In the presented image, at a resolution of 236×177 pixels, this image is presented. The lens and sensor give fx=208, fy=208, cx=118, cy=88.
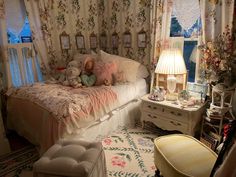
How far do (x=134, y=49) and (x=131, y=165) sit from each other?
1807mm

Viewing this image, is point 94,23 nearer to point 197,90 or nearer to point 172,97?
point 172,97

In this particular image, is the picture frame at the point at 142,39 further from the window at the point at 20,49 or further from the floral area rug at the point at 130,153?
the window at the point at 20,49

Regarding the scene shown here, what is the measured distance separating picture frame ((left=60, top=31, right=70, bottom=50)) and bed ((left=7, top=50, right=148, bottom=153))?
0.82m

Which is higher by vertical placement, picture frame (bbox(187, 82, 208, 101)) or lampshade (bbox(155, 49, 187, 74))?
lampshade (bbox(155, 49, 187, 74))

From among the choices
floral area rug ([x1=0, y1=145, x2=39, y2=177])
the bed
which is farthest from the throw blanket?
floral area rug ([x1=0, y1=145, x2=39, y2=177])

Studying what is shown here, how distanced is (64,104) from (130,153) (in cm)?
93

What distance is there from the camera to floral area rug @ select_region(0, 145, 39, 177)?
2.07 metres

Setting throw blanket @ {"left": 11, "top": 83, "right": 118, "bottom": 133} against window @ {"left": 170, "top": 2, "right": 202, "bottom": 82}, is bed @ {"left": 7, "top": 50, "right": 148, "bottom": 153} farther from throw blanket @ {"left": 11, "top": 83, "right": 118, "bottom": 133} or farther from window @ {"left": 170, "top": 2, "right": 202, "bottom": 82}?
window @ {"left": 170, "top": 2, "right": 202, "bottom": 82}

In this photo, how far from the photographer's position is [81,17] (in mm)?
3416

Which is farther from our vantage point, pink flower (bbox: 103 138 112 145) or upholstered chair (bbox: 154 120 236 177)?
pink flower (bbox: 103 138 112 145)

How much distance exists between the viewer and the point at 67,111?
2059mm

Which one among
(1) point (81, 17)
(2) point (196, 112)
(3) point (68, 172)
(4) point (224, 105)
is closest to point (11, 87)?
(1) point (81, 17)

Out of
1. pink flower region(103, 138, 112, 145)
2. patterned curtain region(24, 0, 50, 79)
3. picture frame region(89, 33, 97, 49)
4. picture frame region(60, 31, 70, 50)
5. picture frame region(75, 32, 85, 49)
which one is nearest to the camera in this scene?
pink flower region(103, 138, 112, 145)

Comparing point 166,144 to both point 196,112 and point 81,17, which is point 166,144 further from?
point 81,17
